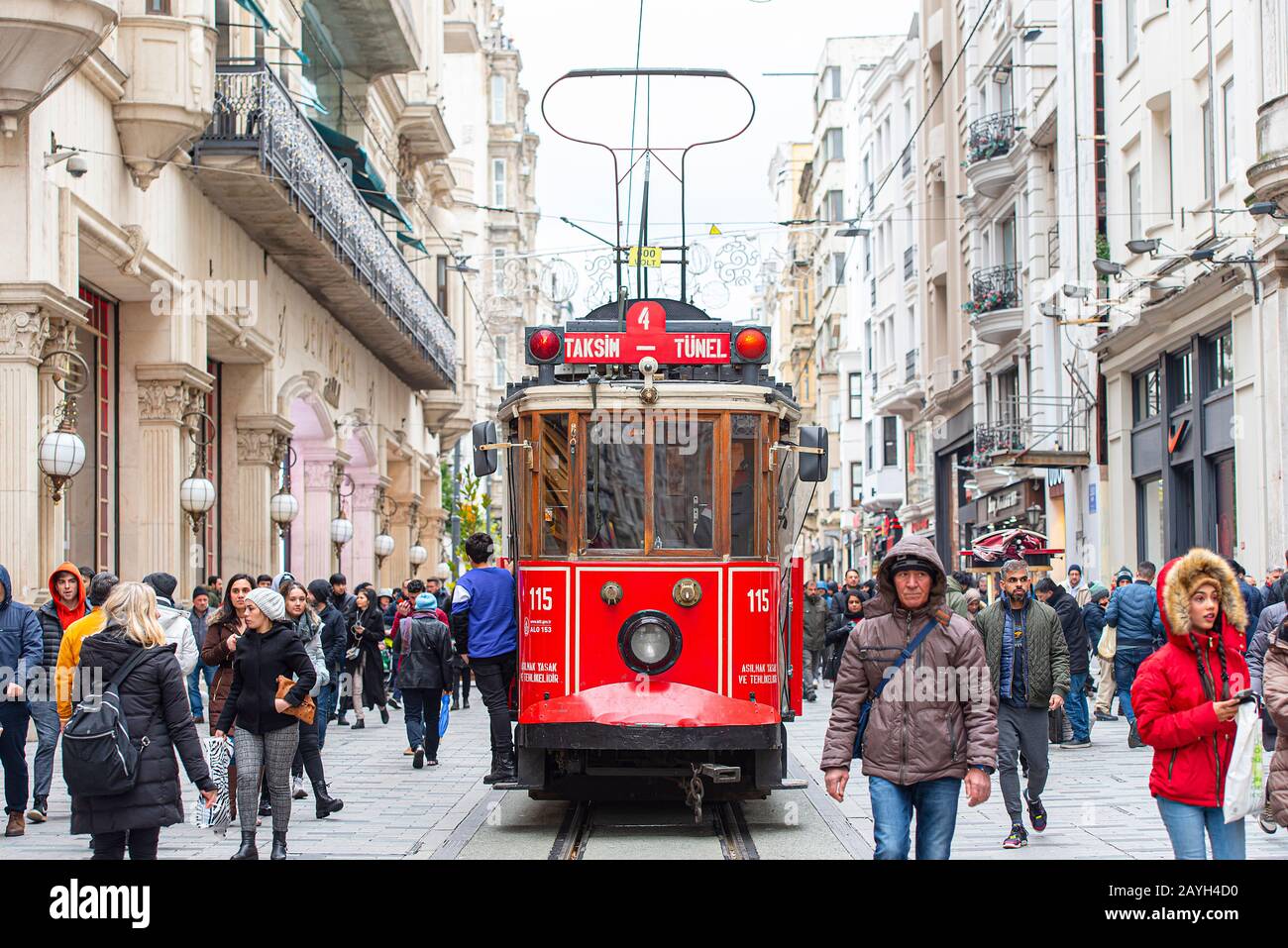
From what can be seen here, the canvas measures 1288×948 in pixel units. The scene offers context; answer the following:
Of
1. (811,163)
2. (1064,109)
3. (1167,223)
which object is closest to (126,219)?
(1167,223)

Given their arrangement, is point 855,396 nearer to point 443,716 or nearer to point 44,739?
point 443,716

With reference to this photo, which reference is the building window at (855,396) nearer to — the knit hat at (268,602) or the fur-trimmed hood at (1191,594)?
the knit hat at (268,602)

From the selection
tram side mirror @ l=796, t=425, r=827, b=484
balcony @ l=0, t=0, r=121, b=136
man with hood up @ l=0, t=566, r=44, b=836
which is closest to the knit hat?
man with hood up @ l=0, t=566, r=44, b=836

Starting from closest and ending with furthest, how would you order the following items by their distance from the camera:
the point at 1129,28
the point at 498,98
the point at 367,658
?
the point at 367,658
the point at 1129,28
the point at 498,98

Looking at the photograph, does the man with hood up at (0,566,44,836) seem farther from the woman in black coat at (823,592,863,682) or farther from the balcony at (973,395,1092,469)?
the balcony at (973,395,1092,469)

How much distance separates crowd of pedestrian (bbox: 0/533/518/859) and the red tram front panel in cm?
121

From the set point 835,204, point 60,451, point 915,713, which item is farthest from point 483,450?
point 835,204

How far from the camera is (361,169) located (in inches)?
1182

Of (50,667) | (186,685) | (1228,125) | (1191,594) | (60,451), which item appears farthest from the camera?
(1228,125)

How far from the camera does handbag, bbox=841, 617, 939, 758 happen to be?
24.5ft

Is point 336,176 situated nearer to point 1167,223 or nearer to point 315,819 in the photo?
point 1167,223

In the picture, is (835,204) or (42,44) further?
(835,204)

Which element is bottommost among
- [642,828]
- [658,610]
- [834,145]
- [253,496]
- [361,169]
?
[642,828]

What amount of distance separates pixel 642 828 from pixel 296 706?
278cm
